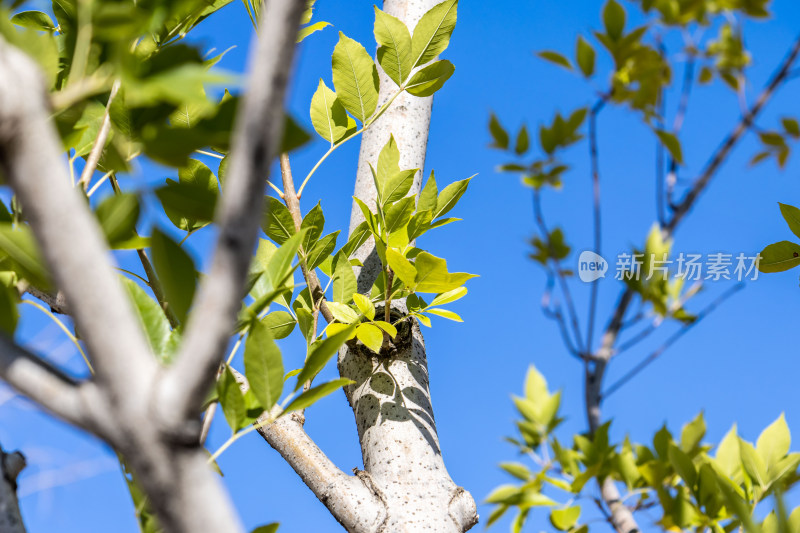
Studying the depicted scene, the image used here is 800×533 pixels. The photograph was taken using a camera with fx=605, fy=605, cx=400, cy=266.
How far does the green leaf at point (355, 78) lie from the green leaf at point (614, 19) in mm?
504

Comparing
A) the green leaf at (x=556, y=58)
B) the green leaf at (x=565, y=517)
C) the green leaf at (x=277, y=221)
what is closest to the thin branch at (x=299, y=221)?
the green leaf at (x=277, y=221)

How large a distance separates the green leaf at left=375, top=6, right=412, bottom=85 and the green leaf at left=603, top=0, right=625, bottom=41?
495 millimetres

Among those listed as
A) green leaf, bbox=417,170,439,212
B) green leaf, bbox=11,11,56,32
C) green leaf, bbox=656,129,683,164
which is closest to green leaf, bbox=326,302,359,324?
green leaf, bbox=417,170,439,212

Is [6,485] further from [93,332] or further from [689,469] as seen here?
[689,469]

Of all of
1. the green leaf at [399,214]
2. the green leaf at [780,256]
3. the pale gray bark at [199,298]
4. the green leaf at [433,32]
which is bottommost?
the pale gray bark at [199,298]

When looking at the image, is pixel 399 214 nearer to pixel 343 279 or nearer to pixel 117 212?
pixel 343 279

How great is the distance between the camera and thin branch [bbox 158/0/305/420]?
0.53 ft

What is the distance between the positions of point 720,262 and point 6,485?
4.21 ft

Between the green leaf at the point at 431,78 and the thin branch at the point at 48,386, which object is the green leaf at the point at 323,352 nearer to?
the thin branch at the point at 48,386

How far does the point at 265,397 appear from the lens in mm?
333

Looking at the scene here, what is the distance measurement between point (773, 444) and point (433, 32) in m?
0.57

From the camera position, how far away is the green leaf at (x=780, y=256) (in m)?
0.57

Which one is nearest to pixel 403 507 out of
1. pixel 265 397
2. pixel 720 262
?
pixel 265 397

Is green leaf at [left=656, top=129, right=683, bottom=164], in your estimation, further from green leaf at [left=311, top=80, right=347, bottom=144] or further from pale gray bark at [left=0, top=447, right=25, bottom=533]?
pale gray bark at [left=0, top=447, right=25, bottom=533]
